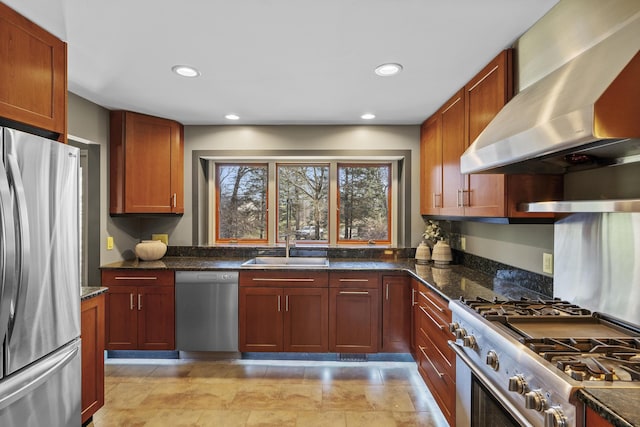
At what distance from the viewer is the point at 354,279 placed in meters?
3.05

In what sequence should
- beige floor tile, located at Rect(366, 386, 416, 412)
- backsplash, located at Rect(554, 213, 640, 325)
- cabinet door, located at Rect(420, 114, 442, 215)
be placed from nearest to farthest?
backsplash, located at Rect(554, 213, 640, 325) < beige floor tile, located at Rect(366, 386, 416, 412) < cabinet door, located at Rect(420, 114, 442, 215)

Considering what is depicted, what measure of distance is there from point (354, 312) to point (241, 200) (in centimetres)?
178

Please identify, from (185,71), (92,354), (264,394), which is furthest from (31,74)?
(264,394)

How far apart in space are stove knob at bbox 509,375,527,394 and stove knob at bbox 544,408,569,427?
0.12 meters

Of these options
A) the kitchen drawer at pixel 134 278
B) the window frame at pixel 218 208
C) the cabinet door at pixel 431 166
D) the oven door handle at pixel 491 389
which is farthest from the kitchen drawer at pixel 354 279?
the kitchen drawer at pixel 134 278

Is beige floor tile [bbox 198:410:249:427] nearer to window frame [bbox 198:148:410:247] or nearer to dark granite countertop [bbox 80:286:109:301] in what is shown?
dark granite countertop [bbox 80:286:109:301]

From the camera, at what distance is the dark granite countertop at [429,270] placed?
7.00ft

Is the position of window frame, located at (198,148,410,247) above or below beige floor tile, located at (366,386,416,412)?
above

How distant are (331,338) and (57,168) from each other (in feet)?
7.72

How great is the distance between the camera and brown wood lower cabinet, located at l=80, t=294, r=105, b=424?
202 centimetres

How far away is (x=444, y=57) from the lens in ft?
6.71

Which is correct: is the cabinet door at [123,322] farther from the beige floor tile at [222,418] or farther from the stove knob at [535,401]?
the stove knob at [535,401]

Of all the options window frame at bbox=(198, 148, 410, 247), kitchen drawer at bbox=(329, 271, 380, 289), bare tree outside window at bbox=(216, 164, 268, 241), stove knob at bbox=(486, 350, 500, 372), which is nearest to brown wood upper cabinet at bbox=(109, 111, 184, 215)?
window frame at bbox=(198, 148, 410, 247)

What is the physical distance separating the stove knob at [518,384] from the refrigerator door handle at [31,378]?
6.11ft
